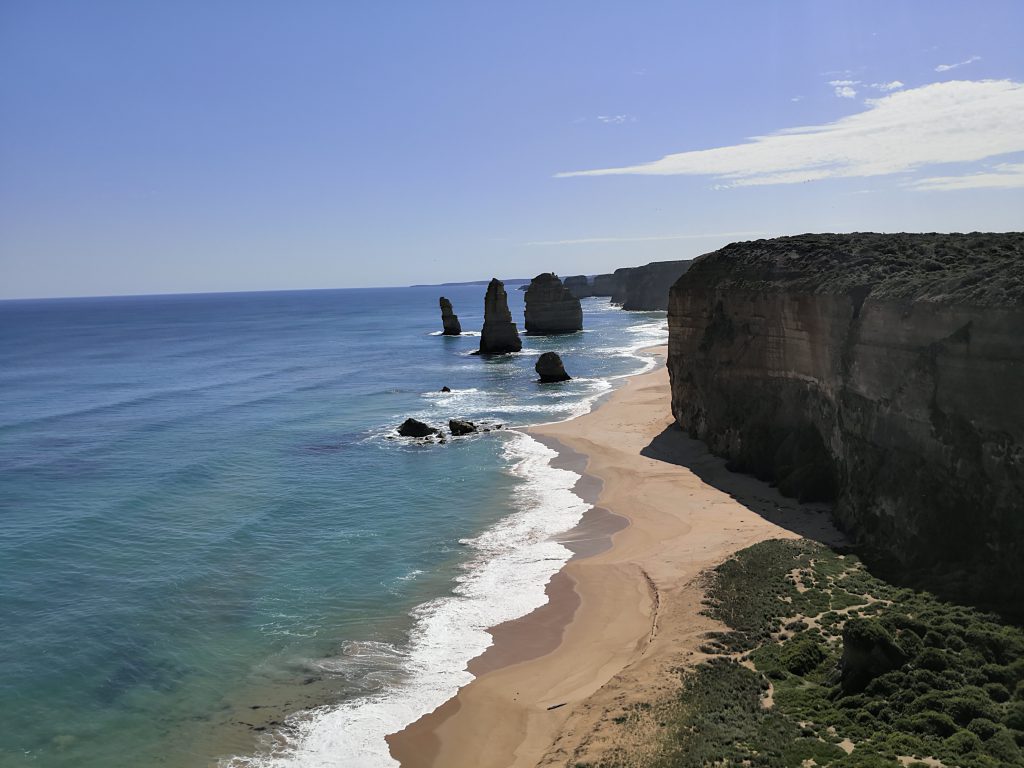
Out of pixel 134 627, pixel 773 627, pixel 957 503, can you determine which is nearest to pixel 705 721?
pixel 773 627

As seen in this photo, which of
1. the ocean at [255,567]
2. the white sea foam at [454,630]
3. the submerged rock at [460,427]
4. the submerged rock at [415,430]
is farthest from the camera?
the submerged rock at [460,427]

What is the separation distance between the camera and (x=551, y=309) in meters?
102

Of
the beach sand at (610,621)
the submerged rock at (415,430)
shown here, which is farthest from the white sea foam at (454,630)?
the submerged rock at (415,430)

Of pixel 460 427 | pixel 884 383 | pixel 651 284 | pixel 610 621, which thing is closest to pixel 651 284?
pixel 651 284

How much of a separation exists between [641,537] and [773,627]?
8418 mm

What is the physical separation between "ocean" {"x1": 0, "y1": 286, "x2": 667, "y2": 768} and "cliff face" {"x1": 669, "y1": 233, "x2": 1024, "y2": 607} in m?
8.58

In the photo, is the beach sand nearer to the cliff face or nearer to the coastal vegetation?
the coastal vegetation

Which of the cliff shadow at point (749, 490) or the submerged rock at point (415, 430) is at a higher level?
the submerged rock at point (415, 430)

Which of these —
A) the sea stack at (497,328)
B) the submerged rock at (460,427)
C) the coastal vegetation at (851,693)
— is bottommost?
the coastal vegetation at (851,693)

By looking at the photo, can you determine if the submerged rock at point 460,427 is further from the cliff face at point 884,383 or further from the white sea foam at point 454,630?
the cliff face at point 884,383

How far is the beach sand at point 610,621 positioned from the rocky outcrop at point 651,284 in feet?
370

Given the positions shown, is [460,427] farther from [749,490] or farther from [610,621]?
[610,621]

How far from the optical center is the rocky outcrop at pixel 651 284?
143 meters

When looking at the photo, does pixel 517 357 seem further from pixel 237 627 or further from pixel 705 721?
pixel 705 721
